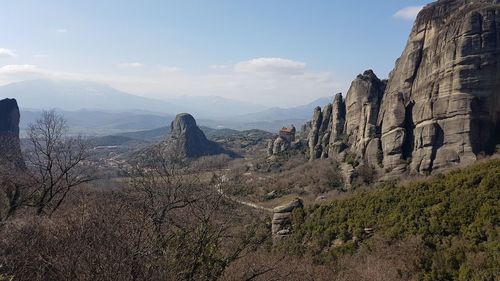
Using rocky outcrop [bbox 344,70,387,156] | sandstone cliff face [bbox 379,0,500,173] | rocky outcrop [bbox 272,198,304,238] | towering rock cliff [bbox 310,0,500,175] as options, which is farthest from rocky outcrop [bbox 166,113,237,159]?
rocky outcrop [bbox 272,198,304,238]

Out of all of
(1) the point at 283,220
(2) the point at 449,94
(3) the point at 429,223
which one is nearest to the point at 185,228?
(3) the point at 429,223

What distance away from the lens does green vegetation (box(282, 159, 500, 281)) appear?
746 inches

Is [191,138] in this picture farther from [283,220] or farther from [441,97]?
[441,97]

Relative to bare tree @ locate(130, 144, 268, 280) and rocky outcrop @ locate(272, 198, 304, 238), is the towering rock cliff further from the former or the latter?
bare tree @ locate(130, 144, 268, 280)

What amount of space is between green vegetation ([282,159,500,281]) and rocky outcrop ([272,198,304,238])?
811 mm

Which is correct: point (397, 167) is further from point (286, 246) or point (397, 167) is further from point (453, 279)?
point (453, 279)

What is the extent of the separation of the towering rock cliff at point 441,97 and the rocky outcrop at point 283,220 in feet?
31.2

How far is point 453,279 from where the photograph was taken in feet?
59.3

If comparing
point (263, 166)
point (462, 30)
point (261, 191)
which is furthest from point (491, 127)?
point (263, 166)

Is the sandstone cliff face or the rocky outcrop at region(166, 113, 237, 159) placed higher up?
the sandstone cliff face

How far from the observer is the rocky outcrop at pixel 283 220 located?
104 feet

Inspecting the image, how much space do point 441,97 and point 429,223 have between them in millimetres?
13622

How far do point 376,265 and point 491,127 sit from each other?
18165mm

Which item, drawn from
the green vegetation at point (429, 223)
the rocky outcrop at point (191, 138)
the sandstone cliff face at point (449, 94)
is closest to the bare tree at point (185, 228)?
the green vegetation at point (429, 223)
